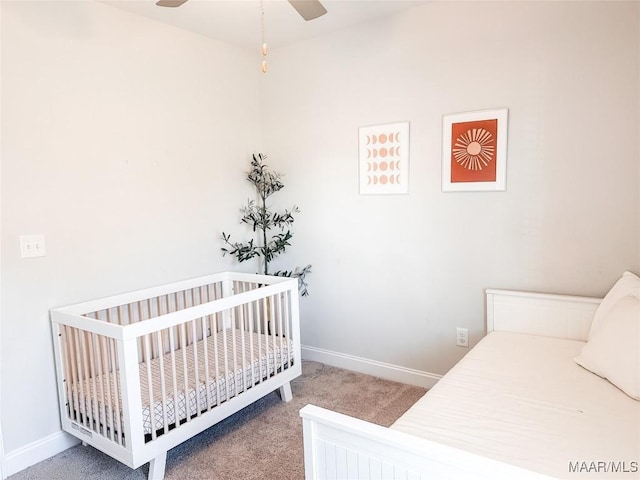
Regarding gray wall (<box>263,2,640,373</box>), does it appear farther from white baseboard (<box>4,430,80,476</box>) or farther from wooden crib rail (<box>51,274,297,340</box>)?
white baseboard (<box>4,430,80,476</box>)

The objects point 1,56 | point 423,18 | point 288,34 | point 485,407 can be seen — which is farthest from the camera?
point 288,34

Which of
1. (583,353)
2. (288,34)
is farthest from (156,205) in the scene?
(583,353)

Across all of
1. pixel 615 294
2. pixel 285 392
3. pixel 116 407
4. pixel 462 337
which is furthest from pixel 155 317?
pixel 615 294

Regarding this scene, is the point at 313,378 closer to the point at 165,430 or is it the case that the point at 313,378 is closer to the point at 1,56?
the point at 165,430

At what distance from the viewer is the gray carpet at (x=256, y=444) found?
203 centimetres

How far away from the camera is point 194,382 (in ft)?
7.11

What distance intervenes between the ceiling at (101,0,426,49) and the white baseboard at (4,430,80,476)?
8.01ft

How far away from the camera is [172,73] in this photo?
2.80 metres

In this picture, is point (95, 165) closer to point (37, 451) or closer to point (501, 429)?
point (37, 451)

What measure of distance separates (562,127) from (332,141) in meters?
1.51

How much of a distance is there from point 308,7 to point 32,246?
1811 millimetres

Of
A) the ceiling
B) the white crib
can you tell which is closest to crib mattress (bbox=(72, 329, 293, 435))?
the white crib

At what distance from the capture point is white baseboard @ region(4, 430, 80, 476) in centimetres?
207

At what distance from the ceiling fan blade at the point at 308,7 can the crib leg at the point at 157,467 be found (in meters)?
2.16
